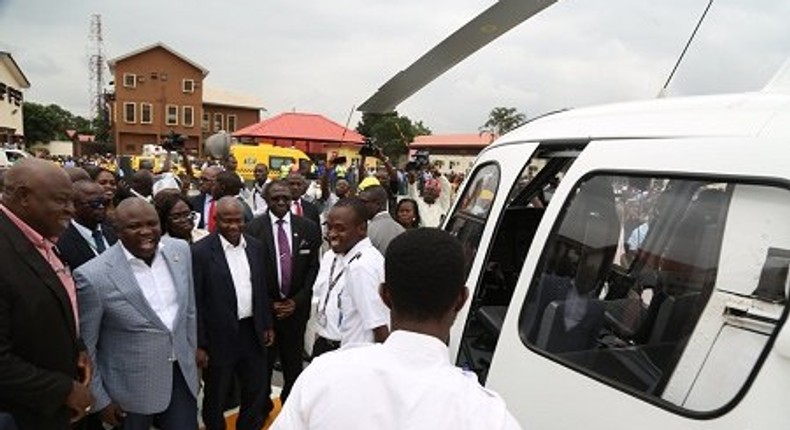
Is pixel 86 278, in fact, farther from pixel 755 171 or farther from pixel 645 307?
pixel 755 171

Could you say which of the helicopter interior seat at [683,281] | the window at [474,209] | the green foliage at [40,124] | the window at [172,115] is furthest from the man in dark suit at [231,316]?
the green foliage at [40,124]

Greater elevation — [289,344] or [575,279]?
[575,279]

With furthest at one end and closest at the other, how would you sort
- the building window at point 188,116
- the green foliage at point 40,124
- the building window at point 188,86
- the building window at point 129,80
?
the green foliage at point 40,124 < the building window at point 188,86 < the building window at point 188,116 < the building window at point 129,80

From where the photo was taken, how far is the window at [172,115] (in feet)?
163

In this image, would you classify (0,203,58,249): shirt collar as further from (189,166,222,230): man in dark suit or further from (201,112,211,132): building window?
(201,112,211,132): building window

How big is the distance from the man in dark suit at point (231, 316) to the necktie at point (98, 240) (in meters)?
0.72

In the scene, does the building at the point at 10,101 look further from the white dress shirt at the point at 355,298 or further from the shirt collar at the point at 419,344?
the shirt collar at the point at 419,344

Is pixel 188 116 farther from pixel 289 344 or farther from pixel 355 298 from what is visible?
pixel 355 298

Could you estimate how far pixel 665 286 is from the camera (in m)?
1.79

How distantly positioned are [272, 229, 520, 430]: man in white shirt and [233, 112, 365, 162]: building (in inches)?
1072

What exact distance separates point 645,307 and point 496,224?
0.68 metres

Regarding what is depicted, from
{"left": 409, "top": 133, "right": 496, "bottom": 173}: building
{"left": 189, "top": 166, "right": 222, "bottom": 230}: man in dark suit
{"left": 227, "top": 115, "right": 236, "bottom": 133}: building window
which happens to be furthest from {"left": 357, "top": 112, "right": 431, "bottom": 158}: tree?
{"left": 189, "top": 166, "right": 222, "bottom": 230}: man in dark suit

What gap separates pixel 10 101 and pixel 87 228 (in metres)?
53.0

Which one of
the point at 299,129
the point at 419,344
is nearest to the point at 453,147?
the point at 299,129
